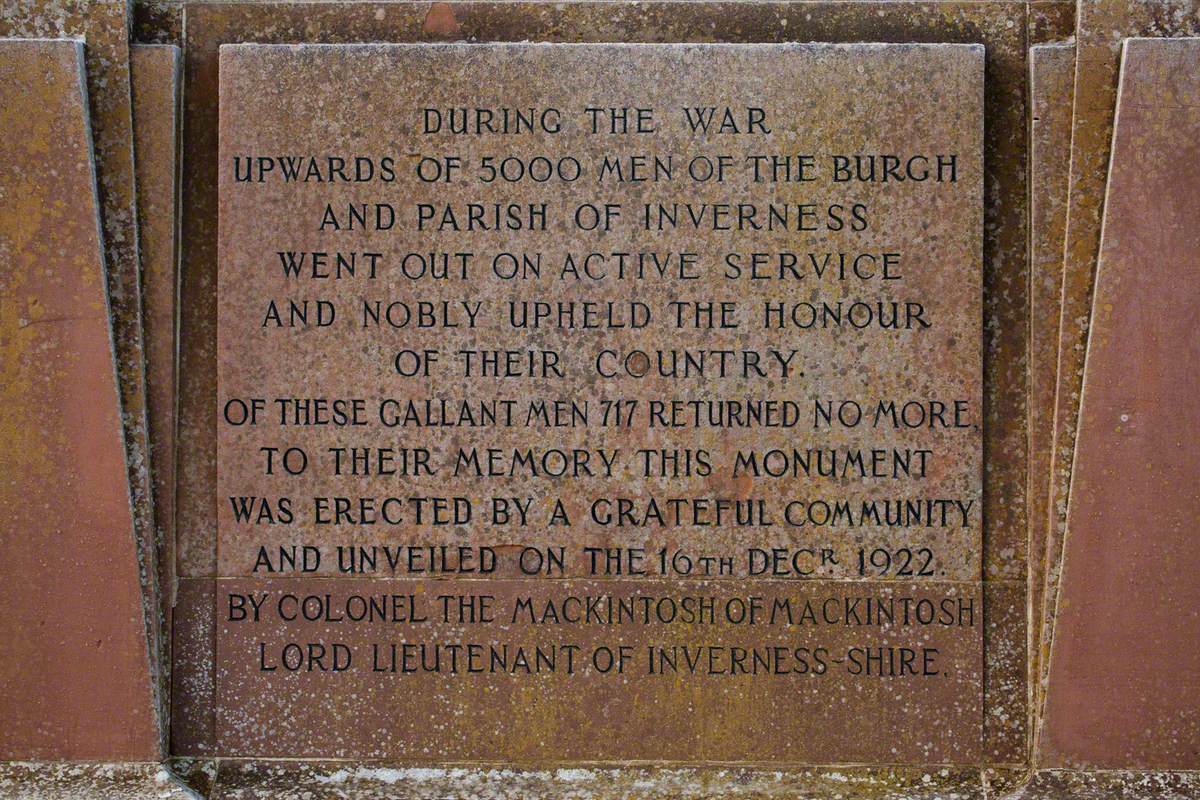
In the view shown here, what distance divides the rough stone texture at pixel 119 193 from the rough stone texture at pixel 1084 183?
9.75ft

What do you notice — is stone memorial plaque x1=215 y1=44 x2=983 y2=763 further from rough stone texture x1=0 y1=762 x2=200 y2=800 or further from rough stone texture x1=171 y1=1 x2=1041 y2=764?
rough stone texture x1=0 y1=762 x2=200 y2=800

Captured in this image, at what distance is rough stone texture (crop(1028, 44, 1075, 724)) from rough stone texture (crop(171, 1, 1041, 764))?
0.18 feet

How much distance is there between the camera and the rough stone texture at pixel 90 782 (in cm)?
372

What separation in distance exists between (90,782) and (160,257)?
5.63 feet

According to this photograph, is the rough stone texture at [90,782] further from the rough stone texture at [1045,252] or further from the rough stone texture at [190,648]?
the rough stone texture at [1045,252]

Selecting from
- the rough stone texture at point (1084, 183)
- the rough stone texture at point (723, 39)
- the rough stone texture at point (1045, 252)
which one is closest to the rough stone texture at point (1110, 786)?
the rough stone texture at point (723, 39)

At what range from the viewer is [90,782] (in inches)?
148

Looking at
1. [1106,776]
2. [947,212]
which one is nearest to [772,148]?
[947,212]

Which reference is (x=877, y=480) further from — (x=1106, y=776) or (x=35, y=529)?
(x=35, y=529)

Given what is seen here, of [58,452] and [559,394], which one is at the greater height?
[559,394]

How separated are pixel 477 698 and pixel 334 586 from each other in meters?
0.61

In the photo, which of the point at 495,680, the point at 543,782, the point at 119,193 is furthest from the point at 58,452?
the point at 543,782

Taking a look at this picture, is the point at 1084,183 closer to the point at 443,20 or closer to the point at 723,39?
the point at 723,39

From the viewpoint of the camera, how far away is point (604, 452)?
393 cm
